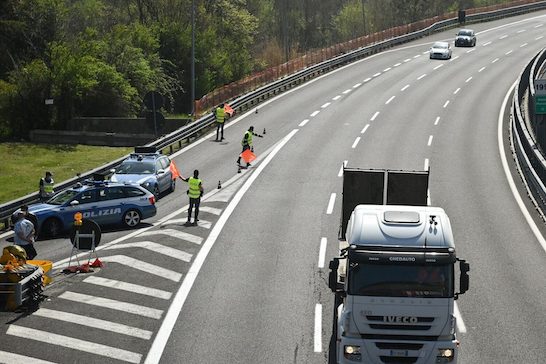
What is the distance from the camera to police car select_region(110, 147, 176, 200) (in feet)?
110

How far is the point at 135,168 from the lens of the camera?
34719mm

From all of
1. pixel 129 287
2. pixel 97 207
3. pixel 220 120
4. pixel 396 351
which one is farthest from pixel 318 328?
pixel 220 120

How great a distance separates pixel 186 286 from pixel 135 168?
524 inches

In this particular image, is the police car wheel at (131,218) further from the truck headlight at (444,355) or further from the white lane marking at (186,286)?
the truck headlight at (444,355)

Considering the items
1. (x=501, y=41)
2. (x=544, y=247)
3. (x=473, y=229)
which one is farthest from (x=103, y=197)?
(x=501, y=41)

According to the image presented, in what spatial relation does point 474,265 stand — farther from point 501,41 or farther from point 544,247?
point 501,41

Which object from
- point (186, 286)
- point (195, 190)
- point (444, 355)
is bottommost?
point (186, 286)

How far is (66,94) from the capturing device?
5819cm

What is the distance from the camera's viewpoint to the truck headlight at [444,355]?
1513 centimetres

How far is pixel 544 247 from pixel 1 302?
50.7ft

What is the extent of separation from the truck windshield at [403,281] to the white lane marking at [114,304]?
608cm

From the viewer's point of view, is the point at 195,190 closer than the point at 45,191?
Yes

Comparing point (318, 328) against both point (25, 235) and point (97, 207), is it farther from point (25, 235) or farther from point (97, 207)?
point (97, 207)

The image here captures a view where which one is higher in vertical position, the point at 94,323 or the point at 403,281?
the point at 403,281
